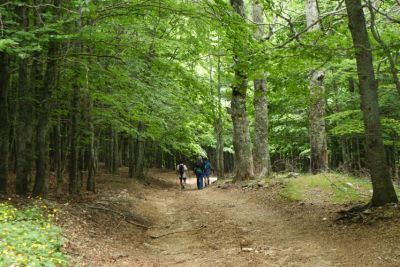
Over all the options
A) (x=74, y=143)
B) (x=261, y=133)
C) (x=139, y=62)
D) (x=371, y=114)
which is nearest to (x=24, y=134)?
(x=74, y=143)

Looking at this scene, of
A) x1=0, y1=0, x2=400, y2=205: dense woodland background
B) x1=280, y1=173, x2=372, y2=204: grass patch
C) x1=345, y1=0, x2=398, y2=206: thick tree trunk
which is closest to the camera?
x1=345, y1=0, x2=398, y2=206: thick tree trunk

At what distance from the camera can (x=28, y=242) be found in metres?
5.09

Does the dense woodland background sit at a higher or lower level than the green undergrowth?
higher

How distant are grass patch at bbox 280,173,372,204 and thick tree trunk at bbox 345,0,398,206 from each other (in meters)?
1.63

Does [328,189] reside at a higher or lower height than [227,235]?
higher

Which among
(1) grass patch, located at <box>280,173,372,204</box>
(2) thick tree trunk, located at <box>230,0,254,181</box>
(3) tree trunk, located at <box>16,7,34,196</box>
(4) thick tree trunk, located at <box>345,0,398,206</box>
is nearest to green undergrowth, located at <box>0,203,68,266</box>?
(3) tree trunk, located at <box>16,7,34,196</box>

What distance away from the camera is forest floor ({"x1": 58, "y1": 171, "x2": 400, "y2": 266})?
601 cm

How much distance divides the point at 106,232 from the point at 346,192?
250 inches

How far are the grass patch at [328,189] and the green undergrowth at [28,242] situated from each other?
265 inches

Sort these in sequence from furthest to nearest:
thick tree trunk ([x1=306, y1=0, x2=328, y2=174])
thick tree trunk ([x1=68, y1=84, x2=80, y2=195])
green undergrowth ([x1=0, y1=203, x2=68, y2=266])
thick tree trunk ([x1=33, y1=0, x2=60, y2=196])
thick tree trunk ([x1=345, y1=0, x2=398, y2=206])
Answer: thick tree trunk ([x1=306, y1=0, x2=328, y2=174]), thick tree trunk ([x1=68, y1=84, x2=80, y2=195]), thick tree trunk ([x1=33, y1=0, x2=60, y2=196]), thick tree trunk ([x1=345, y1=0, x2=398, y2=206]), green undergrowth ([x1=0, y1=203, x2=68, y2=266])

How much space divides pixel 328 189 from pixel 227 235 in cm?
418

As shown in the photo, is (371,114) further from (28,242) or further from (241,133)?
(241,133)

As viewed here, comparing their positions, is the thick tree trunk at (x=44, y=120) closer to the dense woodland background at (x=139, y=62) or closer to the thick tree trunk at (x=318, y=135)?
the dense woodland background at (x=139, y=62)

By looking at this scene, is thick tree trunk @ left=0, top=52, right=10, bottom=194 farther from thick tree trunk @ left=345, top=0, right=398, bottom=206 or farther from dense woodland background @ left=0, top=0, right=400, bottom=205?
thick tree trunk @ left=345, top=0, right=398, bottom=206
